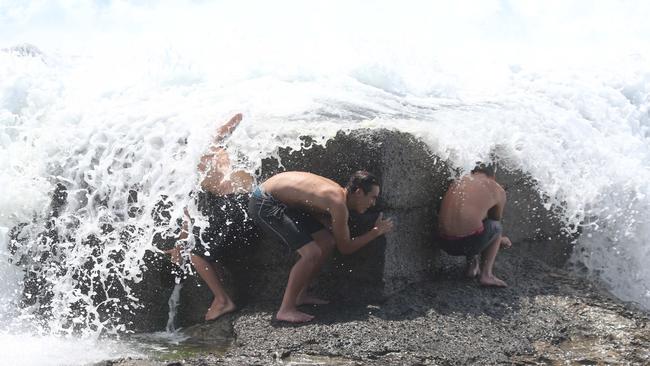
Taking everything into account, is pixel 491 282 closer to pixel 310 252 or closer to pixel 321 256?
pixel 321 256

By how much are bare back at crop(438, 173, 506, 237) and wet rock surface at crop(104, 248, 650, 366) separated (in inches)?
16.5

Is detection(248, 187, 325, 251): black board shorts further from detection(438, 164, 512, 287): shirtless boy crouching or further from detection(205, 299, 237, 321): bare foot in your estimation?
detection(438, 164, 512, 287): shirtless boy crouching

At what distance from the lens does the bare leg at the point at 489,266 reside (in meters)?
5.47

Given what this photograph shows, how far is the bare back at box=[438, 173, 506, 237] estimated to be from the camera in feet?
17.8

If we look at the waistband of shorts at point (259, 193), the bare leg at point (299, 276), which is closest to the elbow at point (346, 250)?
the bare leg at point (299, 276)

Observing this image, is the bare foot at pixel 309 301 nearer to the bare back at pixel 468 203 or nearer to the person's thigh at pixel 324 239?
the person's thigh at pixel 324 239

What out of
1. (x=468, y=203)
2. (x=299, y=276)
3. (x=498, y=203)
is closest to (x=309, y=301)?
(x=299, y=276)

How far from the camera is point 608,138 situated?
836 cm

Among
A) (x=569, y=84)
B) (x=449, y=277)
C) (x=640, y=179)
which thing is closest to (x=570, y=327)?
(x=449, y=277)

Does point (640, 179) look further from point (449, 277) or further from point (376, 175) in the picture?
point (376, 175)

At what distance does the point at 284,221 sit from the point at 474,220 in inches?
57.6

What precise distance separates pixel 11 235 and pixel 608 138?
20.9 ft

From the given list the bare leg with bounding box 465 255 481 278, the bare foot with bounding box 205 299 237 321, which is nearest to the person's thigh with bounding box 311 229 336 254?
the bare foot with bounding box 205 299 237 321

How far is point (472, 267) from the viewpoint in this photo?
5.66 metres
